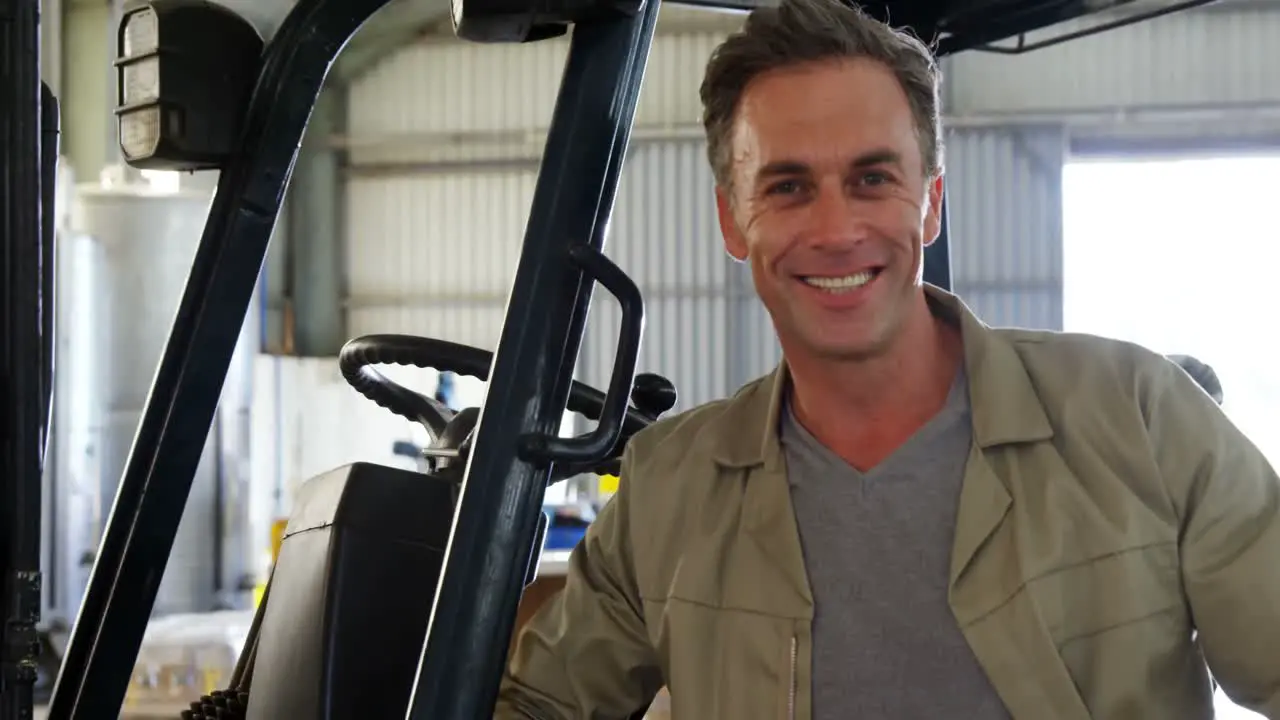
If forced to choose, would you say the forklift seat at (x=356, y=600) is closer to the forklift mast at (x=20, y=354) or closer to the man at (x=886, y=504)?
the man at (x=886, y=504)

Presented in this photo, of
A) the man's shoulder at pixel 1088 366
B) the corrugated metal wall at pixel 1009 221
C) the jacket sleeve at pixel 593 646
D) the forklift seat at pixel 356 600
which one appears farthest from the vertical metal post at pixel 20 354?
the corrugated metal wall at pixel 1009 221

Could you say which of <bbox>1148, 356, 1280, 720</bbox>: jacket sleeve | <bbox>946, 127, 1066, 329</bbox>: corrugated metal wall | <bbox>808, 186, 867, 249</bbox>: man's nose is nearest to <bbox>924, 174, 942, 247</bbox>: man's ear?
<bbox>808, 186, 867, 249</bbox>: man's nose

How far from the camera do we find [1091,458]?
4.72ft

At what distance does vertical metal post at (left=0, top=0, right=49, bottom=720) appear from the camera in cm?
144

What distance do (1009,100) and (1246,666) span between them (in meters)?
9.75

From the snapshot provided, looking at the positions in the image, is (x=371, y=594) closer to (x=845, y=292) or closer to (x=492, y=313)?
(x=845, y=292)

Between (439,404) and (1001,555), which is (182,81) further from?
(1001,555)

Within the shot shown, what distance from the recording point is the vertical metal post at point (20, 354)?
1.44m

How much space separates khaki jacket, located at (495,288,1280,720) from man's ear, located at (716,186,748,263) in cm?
17

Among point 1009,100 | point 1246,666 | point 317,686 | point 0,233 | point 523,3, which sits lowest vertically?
point 317,686

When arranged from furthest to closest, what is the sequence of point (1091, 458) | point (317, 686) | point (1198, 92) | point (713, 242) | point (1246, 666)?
point (713, 242) → point (1198, 92) → point (317, 686) → point (1091, 458) → point (1246, 666)

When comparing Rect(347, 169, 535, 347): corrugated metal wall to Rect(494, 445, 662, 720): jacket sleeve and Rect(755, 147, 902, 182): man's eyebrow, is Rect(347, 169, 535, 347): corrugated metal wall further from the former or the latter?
Rect(755, 147, 902, 182): man's eyebrow

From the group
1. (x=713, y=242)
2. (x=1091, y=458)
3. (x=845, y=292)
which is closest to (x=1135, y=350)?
(x=1091, y=458)

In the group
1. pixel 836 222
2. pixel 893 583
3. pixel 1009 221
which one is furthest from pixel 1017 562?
pixel 1009 221
